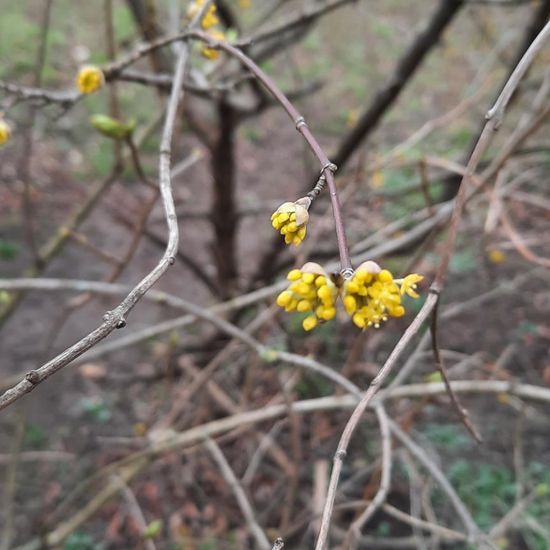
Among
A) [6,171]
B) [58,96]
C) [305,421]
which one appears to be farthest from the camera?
[6,171]

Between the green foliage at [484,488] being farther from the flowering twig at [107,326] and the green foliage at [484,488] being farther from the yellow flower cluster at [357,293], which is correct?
the flowering twig at [107,326]

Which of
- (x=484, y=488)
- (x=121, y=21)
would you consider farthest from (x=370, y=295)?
(x=121, y=21)

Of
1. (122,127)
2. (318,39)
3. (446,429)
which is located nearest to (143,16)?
(122,127)

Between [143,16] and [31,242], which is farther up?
[143,16]

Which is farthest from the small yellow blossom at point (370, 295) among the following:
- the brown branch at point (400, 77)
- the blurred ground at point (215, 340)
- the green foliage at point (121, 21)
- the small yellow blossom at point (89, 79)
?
the green foliage at point (121, 21)

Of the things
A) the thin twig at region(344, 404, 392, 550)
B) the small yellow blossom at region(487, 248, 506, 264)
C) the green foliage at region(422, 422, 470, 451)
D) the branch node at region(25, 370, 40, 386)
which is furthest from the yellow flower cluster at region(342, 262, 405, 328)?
the small yellow blossom at region(487, 248, 506, 264)

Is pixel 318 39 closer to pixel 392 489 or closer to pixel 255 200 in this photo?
pixel 255 200

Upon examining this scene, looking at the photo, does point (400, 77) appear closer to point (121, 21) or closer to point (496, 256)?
point (496, 256)
